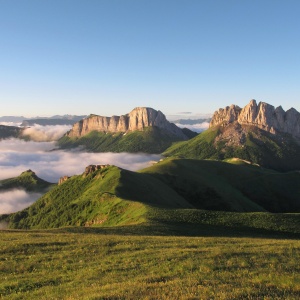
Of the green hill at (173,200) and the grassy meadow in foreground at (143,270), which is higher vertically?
the grassy meadow in foreground at (143,270)

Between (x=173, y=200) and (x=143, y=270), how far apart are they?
82.4 m

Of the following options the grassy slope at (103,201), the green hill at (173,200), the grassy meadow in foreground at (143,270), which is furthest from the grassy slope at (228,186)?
the grassy meadow in foreground at (143,270)

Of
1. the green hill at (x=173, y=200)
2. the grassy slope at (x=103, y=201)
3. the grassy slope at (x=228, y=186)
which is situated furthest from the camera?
the grassy slope at (x=228, y=186)

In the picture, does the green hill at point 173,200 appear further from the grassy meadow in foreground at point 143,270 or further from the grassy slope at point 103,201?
the grassy meadow in foreground at point 143,270

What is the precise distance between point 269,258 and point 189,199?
102 metres

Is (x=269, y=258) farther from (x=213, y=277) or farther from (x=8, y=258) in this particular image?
(x=8, y=258)

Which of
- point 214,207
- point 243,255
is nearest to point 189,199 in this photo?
point 214,207

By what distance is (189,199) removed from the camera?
12938 centimetres

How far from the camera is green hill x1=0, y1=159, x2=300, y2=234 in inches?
2635

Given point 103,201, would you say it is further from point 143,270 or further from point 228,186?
point 143,270

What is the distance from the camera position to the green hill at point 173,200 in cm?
6694

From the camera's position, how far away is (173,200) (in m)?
106

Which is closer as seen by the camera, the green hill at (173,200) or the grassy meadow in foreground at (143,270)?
the grassy meadow in foreground at (143,270)

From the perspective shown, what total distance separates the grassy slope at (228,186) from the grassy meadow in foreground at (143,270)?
9494 cm
